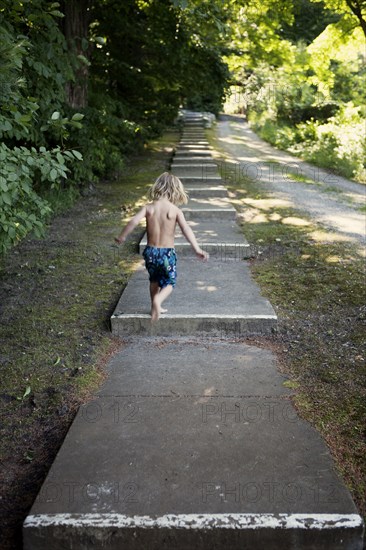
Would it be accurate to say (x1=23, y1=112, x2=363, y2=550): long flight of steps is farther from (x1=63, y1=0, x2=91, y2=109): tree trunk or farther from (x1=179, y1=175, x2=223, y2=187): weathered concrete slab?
(x1=179, y1=175, x2=223, y2=187): weathered concrete slab

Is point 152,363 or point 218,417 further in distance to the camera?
point 152,363

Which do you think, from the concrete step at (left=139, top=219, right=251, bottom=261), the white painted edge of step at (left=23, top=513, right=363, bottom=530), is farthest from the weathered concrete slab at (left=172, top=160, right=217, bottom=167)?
the white painted edge of step at (left=23, top=513, right=363, bottom=530)

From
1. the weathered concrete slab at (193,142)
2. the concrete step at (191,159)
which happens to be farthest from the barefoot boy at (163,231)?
the weathered concrete slab at (193,142)

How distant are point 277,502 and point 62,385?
72.8 inches

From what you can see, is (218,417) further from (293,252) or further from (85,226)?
(85,226)

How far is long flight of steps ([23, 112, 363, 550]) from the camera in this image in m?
2.38

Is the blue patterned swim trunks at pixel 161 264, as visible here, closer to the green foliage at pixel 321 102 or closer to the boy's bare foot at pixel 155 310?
the boy's bare foot at pixel 155 310

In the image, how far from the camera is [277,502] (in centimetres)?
248

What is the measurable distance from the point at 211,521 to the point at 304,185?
10461 millimetres

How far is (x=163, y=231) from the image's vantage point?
4402mm

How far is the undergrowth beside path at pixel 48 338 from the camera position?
301cm

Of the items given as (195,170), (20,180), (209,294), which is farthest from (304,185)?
(20,180)

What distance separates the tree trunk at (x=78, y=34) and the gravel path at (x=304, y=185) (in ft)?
14.3

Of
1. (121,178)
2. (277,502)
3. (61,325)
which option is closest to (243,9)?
(121,178)
